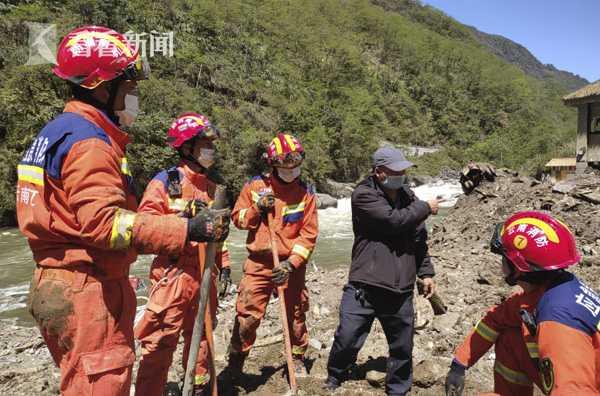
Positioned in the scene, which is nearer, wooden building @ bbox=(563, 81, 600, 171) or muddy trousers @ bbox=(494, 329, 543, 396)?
muddy trousers @ bbox=(494, 329, 543, 396)

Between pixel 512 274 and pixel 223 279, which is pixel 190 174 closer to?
pixel 223 279

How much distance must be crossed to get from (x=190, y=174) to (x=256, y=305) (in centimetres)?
125

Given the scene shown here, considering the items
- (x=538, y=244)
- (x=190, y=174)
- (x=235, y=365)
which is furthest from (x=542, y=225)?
(x=235, y=365)

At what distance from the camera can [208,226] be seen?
6.34 feet

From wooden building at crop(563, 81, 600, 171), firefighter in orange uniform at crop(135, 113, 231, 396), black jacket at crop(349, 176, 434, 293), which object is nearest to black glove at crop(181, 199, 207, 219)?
firefighter in orange uniform at crop(135, 113, 231, 396)

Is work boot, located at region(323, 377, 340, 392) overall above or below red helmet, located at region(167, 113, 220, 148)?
below

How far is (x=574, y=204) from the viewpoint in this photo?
926 centimetres

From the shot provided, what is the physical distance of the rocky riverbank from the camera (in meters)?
3.87

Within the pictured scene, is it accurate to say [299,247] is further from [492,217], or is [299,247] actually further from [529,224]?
[492,217]

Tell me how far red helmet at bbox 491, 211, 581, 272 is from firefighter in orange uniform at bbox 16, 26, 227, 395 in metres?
Result: 1.53

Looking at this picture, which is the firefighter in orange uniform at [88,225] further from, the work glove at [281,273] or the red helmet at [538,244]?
the work glove at [281,273]

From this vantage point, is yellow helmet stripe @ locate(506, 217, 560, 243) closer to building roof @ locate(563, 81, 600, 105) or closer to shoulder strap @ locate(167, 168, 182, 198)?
shoulder strap @ locate(167, 168, 182, 198)

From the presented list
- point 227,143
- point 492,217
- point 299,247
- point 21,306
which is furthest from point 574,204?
point 227,143

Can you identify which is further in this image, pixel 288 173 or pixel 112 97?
pixel 288 173
